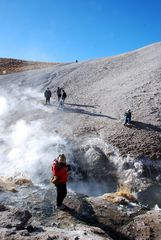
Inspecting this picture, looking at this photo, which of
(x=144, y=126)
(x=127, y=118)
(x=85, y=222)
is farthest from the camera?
(x=127, y=118)

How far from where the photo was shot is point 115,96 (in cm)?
3366

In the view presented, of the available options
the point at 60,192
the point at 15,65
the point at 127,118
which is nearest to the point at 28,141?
the point at 127,118

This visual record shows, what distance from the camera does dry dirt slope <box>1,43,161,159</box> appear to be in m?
25.4

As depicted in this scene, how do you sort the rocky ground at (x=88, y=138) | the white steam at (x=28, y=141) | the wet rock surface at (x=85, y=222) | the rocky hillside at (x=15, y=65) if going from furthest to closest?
the rocky hillside at (x=15, y=65) → the white steam at (x=28, y=141) → the rocky ground at (x=88, y=138) → the wet rock surface at (x=85, y=222)

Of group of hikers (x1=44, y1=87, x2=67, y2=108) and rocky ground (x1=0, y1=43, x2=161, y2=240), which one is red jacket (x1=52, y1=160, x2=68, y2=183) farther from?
group of hikers (x1=44, y1=87, x2=67, y2=108)

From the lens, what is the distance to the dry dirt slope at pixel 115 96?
25.4m

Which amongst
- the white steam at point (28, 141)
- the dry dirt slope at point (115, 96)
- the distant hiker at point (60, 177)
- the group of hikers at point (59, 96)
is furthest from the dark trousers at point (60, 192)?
the group of hikers at point (59, 96)

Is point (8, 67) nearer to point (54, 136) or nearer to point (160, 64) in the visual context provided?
point (160, 64)

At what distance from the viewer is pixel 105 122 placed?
27938 millimetres

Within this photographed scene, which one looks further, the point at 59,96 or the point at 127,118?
the point at 59,96

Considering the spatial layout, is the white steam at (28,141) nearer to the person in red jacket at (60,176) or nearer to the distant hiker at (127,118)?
the distant hiker at (127,118)

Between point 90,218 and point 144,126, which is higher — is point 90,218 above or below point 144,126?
below

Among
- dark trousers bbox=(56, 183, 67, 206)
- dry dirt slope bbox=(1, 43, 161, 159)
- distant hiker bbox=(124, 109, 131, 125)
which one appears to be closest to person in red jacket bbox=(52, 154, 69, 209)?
dark trousers bbox=(56, 183, 67, 206)

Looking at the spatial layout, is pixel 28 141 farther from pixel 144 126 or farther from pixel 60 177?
pixel 60 177
